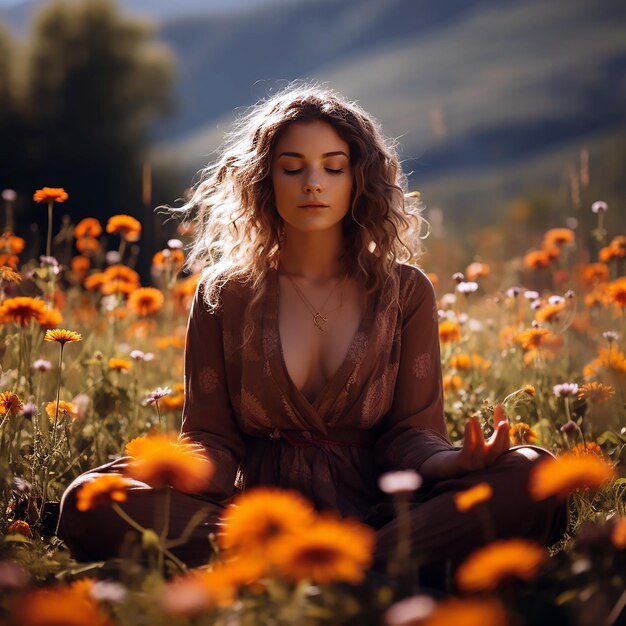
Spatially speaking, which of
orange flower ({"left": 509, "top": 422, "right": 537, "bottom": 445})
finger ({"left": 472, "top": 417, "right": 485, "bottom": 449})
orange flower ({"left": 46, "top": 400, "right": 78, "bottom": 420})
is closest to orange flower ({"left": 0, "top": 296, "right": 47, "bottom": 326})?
orange flower ({"left": 46, "top": 400, "right": 78, "bottom": 420})

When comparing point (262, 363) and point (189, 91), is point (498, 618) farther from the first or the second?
point (189, 91)

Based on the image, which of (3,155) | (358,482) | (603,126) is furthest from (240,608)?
(603,126)

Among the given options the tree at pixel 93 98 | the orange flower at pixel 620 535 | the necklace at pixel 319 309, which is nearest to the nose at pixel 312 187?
the necklace at pixel 319 309

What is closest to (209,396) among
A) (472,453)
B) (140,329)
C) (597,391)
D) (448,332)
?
(472,453)

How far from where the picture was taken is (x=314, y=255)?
2807mm

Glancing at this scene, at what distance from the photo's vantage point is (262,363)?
266cm

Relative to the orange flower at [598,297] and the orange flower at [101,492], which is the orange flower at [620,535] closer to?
the orange flower at [101,492]

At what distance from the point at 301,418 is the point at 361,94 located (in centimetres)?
4918

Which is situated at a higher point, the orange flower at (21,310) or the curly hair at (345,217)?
the curly hair at (345,217)

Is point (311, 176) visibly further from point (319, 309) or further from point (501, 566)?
point (501, 566)

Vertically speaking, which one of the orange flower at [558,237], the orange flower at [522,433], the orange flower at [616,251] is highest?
the orange flower at [558,237]

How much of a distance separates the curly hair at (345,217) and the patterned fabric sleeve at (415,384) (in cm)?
9

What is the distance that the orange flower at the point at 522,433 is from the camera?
289 centimetres

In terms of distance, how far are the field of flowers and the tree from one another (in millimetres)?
5905
